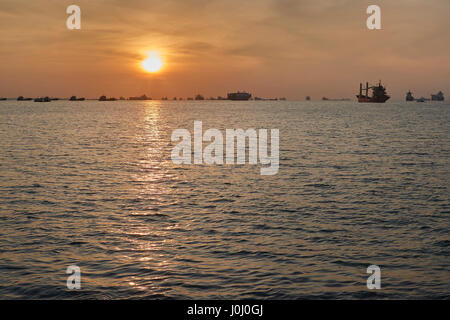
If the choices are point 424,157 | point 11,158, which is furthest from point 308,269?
point 11,158

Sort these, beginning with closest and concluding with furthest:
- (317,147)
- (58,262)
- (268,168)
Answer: (58,262), (268,168), (317,147)

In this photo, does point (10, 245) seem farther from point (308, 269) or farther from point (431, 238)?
point (431, 238)

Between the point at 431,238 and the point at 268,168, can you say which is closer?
the point at 431,238

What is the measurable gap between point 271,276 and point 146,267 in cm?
485

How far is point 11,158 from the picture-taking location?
47.8m

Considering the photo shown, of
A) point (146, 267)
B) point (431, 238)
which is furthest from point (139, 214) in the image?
point (431, 238)

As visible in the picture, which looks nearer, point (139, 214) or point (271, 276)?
point (271, 276)
